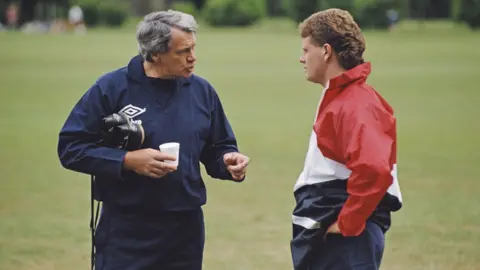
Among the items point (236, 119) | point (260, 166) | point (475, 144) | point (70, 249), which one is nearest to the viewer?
point (70, 249)

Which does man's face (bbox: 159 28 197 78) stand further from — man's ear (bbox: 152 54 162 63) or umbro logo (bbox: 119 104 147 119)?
umbro logo (bbox: 119 104 147 119)

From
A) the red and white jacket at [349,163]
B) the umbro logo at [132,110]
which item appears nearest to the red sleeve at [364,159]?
the red and white jacket at [349,163]

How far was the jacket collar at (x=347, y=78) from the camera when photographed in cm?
437

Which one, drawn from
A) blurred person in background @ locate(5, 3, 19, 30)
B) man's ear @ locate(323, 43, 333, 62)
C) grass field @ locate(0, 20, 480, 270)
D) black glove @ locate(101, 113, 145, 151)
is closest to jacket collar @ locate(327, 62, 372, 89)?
man's ear @ locate(323, 43, 333, 62)

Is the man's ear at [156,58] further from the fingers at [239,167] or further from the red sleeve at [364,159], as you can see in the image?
the red sleeve at [364,159]

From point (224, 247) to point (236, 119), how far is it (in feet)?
30.5

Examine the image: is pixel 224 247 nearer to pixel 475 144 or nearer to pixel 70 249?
pixel 70 249

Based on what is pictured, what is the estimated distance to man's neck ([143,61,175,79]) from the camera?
475 centimetres

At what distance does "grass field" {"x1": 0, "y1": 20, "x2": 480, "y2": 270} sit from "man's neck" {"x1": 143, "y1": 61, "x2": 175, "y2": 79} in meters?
3.39


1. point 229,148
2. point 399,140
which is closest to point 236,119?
point 399,140

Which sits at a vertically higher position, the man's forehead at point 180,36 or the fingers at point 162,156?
the man's forehead at point 180,36

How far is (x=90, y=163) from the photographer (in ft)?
15.3

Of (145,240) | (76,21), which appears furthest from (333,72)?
(76,21)

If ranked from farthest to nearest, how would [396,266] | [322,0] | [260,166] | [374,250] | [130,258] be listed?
[322,0] < [260,166] < [396,266] < [130,258] < [374,250]
